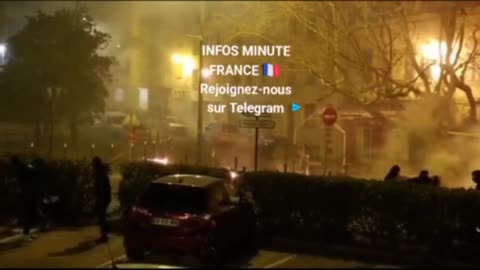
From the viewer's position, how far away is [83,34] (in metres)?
30.4

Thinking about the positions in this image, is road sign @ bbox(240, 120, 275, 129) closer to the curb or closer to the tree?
the curb

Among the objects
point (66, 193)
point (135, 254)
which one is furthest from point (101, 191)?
point (135, 254)

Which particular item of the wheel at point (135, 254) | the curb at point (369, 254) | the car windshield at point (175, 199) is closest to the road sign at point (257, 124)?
the curb at point (369, 254)

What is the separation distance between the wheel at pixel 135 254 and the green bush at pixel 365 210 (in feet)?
9.08

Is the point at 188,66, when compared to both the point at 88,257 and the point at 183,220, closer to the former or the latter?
the point at 88,257

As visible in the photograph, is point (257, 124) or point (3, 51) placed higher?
point (3, 51)

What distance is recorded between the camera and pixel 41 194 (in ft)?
44.7

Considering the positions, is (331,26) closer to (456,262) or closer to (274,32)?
(274,32)

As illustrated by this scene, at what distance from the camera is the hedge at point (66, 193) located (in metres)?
13.5

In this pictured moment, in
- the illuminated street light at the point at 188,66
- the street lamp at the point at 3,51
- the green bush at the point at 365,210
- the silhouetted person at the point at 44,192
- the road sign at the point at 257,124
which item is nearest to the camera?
the green bush at the point at 365,210

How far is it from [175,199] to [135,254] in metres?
1.01

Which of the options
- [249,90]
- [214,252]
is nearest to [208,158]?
[249,90]

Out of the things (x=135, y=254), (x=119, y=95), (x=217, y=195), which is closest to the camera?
(x=135, y=254)

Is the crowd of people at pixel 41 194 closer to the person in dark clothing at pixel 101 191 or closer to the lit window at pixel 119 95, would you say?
the person in dark clothing at pixel 101 191
